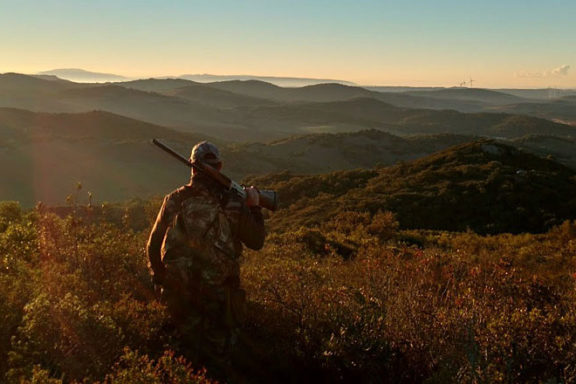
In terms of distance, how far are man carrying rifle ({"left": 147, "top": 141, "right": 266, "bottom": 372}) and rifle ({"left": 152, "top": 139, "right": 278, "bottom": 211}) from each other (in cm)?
3

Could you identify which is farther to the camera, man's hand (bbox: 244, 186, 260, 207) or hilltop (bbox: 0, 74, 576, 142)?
hilltop (bbox: 0, 74, 576, 142)

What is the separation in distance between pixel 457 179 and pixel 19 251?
67.2 ft

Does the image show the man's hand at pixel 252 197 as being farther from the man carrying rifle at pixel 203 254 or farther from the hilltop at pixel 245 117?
the hilltop at pixel 245 117

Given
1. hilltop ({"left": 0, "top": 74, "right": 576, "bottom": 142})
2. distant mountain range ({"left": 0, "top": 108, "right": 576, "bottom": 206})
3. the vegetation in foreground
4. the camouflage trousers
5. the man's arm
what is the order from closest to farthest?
the vegetation in foreground
the camouflage trousers
the man's arm
distant mountain range ({"left": 0, "top": 108, "right": 576, "bottom": 206})
hilltop ({"left": 0, "top": 74, "right": 576, "bottom": 142})

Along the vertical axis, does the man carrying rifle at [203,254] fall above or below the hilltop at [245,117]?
below

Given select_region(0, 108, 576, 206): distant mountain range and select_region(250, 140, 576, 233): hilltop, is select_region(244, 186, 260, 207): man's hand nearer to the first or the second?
select_region(250, 140, 576, 233): hilltop

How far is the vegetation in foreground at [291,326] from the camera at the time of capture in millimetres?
2918

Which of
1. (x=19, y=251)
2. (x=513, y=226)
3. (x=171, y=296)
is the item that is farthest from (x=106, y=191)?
(x=171, y=296)

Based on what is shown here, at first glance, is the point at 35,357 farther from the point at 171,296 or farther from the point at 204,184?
the point at 204,184

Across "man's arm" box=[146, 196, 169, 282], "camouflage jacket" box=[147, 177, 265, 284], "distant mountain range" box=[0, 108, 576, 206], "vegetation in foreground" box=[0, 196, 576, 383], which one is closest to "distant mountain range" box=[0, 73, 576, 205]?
"distant mountain range" box=[0, 108, 576, 206]

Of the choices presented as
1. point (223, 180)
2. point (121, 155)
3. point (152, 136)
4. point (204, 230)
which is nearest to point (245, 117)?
point (152, 136)

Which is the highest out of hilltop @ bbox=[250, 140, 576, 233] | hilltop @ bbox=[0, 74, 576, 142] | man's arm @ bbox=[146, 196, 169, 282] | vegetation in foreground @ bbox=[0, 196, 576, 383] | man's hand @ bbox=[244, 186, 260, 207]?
hilltop @ bbox=[0, 74, 576, 142]

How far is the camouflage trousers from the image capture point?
3.77 m

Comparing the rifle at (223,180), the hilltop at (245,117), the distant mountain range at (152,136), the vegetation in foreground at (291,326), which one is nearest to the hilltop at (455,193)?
the vegetation in foreground at (291,326)
